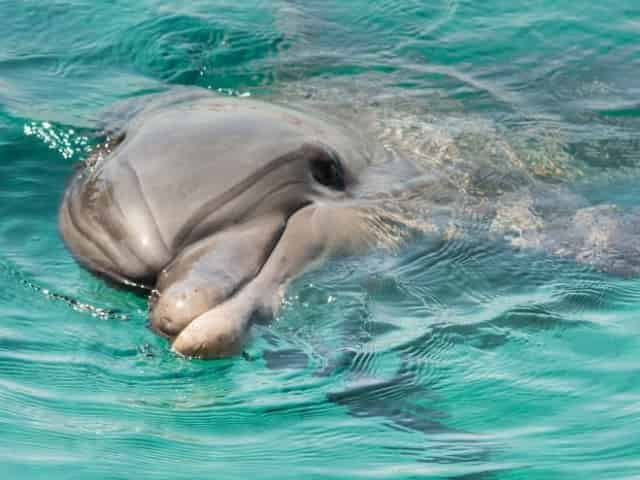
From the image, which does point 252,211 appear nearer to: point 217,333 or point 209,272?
point 209,272

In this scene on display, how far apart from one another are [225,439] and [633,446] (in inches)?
79.2

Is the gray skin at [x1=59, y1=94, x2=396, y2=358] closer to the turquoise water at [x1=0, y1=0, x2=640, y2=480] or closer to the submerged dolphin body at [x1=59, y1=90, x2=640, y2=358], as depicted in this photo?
the submerged dolphin body at [x1=59, y1=90, x2=640, y2=358]

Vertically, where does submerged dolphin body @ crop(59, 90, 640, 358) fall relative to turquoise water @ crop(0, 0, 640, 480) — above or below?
above

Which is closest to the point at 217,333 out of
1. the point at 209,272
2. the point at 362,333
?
the point at 209,272

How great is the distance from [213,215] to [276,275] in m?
0.55

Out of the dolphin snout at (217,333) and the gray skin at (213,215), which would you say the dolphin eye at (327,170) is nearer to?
the gray skin at (213,215)

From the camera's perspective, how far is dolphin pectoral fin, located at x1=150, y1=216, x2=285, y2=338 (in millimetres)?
6312

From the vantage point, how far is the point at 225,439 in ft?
19.2

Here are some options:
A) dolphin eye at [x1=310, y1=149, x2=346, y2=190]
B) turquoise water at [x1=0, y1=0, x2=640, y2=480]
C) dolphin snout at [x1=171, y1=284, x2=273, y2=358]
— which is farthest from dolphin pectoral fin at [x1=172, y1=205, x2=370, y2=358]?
dolphin eye at [x1=310, y1=149, x2=346, y2=190]

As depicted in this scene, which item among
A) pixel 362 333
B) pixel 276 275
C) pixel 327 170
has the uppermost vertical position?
pixel 327 170

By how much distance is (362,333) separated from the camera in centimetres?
682

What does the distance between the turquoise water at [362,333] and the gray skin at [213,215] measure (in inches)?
7.8

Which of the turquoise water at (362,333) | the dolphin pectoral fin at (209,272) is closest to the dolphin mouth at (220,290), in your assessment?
the dolphin pectoral fin at (209,272)

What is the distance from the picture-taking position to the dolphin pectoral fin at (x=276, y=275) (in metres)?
6.13
